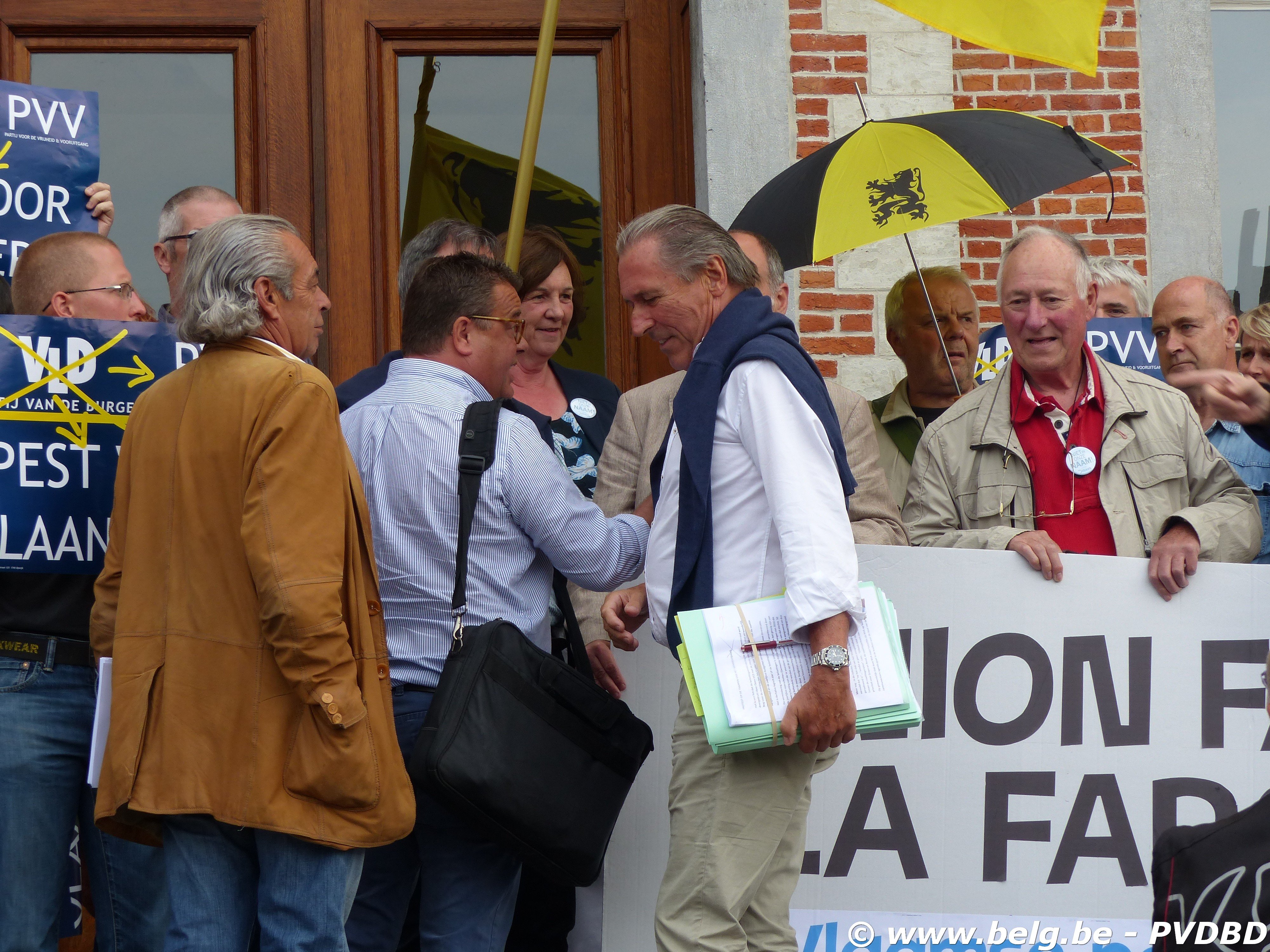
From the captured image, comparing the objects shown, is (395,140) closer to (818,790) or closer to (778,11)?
(778,11)

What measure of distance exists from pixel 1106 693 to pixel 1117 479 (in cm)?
59

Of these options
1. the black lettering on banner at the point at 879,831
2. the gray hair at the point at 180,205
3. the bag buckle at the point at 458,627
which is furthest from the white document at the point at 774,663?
the gray hair at the point at 180,205

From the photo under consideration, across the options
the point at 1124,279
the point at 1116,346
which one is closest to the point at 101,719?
the point at 1116,346

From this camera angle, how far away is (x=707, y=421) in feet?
10.3

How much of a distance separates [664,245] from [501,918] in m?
1.59

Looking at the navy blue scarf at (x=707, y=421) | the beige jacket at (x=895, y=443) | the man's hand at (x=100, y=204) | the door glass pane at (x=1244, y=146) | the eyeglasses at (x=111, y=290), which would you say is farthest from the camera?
the door glass pane at (x=1244, y=146)

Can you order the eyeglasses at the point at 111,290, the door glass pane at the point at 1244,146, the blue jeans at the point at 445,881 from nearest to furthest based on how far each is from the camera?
1. the blue jeans at the point at 445,881
2. the eyeglasses at the point at 111,290
3. the door glass pane at the point at 1244,146

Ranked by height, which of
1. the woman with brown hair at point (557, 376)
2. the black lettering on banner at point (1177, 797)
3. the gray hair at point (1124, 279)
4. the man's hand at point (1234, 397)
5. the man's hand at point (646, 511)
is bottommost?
the black lettering on banner at point (1177, 797)

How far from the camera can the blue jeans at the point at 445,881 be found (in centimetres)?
331

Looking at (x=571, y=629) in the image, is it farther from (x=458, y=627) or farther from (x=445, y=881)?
(x=445, y=881)

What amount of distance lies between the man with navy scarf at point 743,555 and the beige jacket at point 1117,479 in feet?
3.47

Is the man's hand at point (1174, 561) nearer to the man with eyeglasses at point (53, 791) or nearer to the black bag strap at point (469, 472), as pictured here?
the black bag strap at point (469, 472)

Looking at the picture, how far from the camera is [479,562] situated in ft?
11.2

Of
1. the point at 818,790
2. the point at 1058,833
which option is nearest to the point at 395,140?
the point at 818,790
